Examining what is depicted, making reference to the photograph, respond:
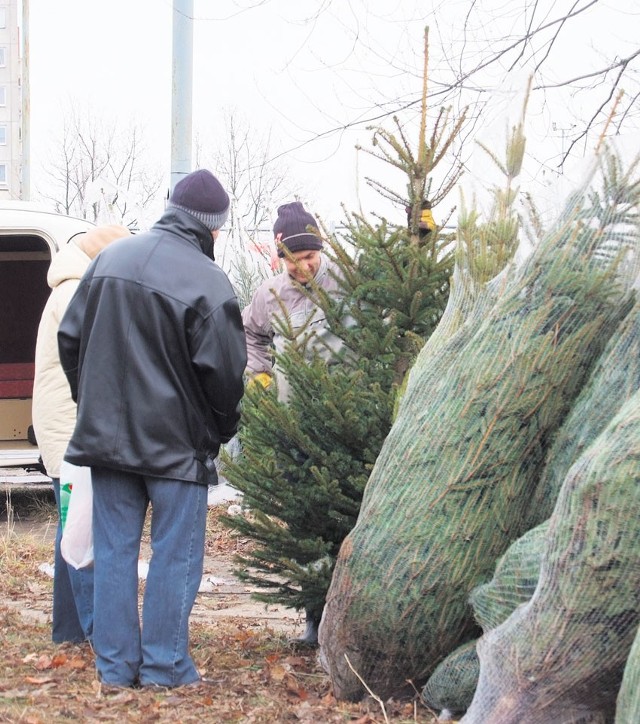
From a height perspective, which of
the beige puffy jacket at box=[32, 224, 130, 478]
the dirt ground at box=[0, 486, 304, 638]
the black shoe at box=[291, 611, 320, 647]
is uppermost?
the beige puffy jacket at box=[32, 224, 130, 478]

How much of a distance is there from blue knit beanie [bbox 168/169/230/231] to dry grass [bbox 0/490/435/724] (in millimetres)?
Answer: 1820

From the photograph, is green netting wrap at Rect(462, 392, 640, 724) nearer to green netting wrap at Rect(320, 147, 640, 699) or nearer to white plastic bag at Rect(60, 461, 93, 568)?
green netting wrap at Rect(320, 147, 640, 699)

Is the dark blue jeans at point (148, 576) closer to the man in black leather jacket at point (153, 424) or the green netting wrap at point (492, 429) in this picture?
the man in black leather jacket at point (153, 424)

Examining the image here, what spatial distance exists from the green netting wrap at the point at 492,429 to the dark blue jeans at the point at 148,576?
0.83 metres

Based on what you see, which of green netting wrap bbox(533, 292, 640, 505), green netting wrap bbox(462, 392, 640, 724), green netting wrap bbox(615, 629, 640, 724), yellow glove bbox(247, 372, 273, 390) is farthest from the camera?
yellow glove bbox(247, 372, 273, 390)

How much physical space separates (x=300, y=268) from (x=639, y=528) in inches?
92.5

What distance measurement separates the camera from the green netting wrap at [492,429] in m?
3.28

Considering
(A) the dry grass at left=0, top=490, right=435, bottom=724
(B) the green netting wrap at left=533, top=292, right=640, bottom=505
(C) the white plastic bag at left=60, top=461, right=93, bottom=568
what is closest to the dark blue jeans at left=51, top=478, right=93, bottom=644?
(A) the dry grass at left=0, top=490, right=435, bottom=724

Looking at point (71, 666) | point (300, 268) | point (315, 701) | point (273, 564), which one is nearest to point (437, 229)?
point (300, 268)

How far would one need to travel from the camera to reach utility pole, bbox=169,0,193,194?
8117 mm

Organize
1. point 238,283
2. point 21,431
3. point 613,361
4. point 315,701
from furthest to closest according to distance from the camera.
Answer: point 238,283, point 21,431, point 315,701, point 613,361

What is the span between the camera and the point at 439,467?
331 cm

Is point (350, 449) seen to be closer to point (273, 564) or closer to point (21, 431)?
point (273, 564)

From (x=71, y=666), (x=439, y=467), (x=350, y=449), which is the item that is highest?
(x=439, y=467)
